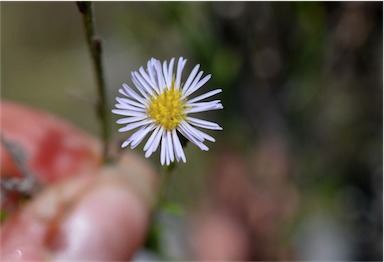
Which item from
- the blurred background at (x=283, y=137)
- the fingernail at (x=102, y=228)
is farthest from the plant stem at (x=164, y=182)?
the blurred background at (x=283, y=137)

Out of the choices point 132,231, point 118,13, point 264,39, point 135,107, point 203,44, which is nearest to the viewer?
point 135,107

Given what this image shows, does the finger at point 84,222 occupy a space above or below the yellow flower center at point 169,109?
below

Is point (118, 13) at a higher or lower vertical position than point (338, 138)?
higher

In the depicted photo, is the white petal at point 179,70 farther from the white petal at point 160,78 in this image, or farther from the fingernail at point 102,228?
the fingernail at point 102,228

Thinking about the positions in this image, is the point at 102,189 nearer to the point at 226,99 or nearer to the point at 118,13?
the point at 226,99

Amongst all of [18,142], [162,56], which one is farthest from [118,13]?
[18,142]

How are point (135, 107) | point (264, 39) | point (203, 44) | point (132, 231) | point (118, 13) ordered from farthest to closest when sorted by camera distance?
point (118, 13) < point (264, 39) < point (203, 44) < point (132, 231) < point (135, 107)
